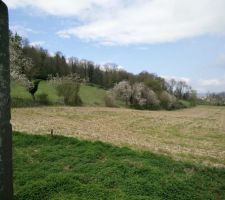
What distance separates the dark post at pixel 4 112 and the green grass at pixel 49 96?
4142 cm

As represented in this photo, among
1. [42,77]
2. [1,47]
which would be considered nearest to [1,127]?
[1,47]

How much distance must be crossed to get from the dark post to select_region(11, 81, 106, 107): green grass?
41423mm

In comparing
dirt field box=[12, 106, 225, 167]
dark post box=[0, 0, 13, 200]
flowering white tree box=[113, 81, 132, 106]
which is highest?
flowering white tree box=[113, 81, 132, 106]

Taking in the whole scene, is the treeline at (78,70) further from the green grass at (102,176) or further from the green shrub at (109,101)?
the green grass at (102,176)

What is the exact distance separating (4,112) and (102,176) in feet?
14.3

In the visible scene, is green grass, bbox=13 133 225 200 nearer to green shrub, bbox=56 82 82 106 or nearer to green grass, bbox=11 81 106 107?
green grass, bbox=11 81 106 107

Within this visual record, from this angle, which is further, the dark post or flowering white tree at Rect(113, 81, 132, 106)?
flowering white tree at Rect(113, 81, 132, 106)

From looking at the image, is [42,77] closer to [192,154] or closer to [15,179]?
[192,154]

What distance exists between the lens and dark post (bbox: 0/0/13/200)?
559cm

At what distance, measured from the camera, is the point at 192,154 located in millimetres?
16656

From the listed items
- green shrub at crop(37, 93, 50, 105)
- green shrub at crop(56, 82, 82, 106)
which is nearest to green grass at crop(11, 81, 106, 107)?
green shrub at crop(37, 93, 50, 105)

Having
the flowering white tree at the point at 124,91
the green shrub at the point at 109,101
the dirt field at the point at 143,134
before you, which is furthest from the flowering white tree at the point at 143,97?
the dirt field at the point at 143,134

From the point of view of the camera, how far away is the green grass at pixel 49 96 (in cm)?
5009

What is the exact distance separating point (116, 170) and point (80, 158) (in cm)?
249
